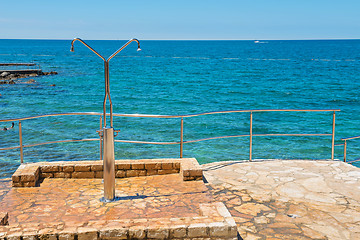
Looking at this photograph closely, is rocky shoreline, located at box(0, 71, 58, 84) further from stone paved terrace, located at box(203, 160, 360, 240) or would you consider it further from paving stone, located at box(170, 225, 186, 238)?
paving stone, located at box(170, 225, 186, 238)

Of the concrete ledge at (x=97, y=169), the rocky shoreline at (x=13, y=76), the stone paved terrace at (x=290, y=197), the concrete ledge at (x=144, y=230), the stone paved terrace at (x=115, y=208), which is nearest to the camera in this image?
the concrete ledge at (x=144, y=230)

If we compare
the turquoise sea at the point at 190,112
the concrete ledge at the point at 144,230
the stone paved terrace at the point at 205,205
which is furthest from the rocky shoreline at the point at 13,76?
the concrete ledge at the point at 144,230

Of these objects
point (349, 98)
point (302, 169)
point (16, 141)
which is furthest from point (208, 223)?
point (349, 98)

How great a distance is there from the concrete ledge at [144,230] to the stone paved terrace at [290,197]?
581mm

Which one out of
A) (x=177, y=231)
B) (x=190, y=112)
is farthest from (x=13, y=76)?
(x=177, y=231)

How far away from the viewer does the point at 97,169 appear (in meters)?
7.28

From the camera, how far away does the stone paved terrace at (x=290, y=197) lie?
522 centimetres

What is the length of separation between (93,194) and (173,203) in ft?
4.46

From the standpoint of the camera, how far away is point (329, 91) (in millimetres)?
47281

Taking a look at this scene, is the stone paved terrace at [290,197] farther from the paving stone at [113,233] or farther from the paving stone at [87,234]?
the paving stone at [87,234]

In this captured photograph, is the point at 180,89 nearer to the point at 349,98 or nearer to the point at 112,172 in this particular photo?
the point at 349,98

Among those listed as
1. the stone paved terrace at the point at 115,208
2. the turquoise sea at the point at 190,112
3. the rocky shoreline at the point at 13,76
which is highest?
the stone paved terrace at the point at 115,208

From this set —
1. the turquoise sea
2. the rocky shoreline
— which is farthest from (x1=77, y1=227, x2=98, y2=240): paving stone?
the rocky shoreline

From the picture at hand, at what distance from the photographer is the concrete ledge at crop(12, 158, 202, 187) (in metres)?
6.91
